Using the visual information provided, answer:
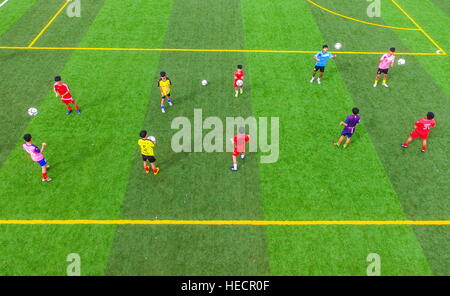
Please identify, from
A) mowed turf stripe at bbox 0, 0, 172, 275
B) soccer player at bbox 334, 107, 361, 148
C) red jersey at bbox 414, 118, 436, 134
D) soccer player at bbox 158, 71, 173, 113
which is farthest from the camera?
soccer player at bbox 158, 71, 173, 113

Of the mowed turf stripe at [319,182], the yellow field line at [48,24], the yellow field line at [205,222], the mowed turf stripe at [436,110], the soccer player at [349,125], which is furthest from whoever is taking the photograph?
the yellow field line at [48,24]

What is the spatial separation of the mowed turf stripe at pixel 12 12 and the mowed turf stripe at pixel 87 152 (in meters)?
6.35

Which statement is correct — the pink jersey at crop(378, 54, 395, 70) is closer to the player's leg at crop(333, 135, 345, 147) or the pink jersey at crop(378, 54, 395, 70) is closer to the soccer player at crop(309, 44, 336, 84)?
the soccer player at crop(309, 44, 336, 84)

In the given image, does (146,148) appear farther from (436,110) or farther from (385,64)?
(436,110)

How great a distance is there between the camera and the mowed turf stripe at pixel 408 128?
958 cm

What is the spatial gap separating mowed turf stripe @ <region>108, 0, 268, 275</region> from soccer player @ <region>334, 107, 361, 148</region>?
356 centimetres

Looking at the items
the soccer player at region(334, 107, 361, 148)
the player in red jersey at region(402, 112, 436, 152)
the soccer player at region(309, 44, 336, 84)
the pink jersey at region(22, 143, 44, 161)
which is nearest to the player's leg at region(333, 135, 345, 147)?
the soccer player at region(334, 107, 361, 148)

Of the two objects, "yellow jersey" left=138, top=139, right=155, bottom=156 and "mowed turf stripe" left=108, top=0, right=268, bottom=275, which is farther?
"yellow jersey" left=138, top=139, right=155, bottom=156

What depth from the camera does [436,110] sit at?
42.2ft

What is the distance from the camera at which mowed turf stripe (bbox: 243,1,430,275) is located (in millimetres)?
8297

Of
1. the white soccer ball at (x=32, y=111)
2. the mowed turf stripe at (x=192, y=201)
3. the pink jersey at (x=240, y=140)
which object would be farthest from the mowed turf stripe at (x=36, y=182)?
the pink jersey at (x=240, y=140)

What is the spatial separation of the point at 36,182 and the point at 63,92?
3829mm

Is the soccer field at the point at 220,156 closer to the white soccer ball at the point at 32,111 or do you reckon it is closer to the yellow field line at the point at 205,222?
the yellow field line at the point at 205,222
